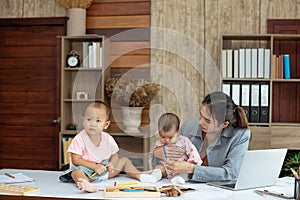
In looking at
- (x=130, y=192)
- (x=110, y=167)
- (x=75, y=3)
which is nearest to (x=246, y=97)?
(x=75, y=3)

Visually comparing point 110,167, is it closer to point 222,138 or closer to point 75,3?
point 222,138

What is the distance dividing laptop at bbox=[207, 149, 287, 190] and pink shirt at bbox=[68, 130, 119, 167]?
598 millimetres

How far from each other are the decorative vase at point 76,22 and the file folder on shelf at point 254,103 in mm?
1764

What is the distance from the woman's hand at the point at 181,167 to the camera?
263cm

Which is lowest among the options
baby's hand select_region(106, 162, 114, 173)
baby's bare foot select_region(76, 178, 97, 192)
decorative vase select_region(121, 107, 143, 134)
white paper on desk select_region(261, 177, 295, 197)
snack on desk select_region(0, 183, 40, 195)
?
white paper on desk select_region(261, 177, 295, 197)

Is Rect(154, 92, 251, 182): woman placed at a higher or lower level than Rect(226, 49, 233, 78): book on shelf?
lower

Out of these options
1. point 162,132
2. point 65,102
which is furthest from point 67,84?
point 162,132

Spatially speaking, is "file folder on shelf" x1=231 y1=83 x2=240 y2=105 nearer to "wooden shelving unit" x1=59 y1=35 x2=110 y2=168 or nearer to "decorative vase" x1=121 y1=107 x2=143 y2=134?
"decorative vase" x1=121 y1=107 x2=143 y2=134

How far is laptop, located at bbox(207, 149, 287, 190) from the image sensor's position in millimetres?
2397

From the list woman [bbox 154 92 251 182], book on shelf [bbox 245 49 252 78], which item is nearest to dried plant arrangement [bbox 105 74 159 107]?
book on shelf [bbox 245 49 252 78]

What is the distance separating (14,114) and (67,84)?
792mm

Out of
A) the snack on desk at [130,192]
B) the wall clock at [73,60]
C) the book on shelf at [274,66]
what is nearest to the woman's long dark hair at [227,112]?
the snack on desk at [130,192]

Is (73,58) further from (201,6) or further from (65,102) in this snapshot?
(201,6)

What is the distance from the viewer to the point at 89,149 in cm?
270
